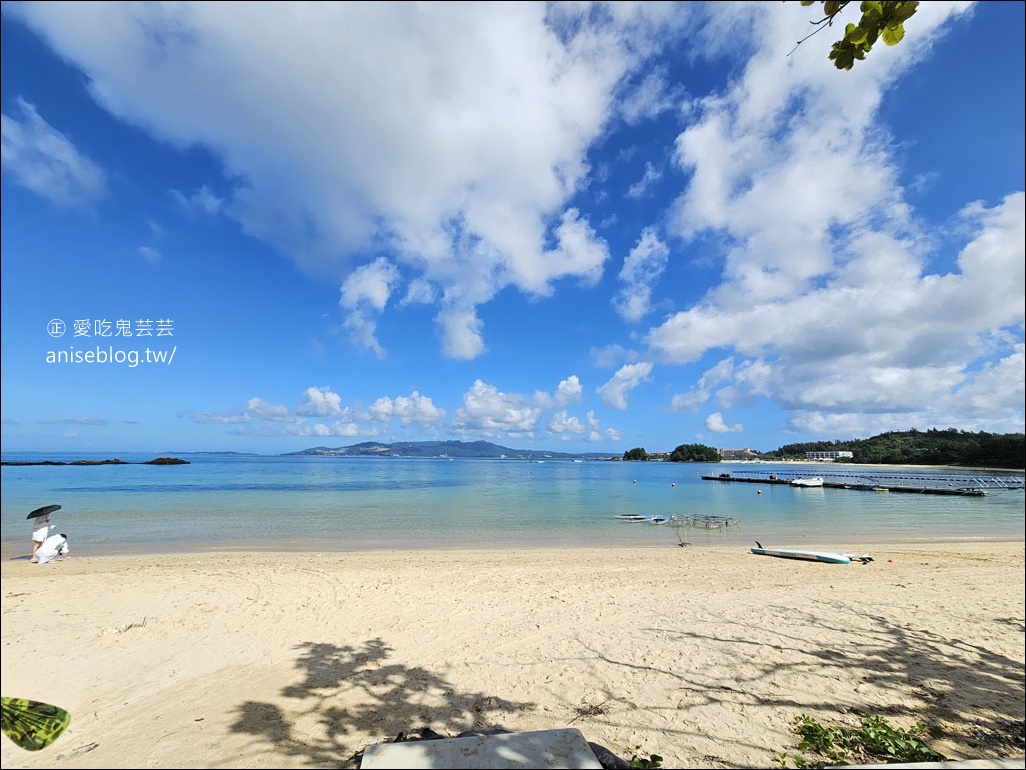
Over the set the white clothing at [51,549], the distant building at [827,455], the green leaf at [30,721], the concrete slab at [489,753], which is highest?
the distant building at [827,455]

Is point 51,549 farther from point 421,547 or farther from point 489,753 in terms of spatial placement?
point 489,753

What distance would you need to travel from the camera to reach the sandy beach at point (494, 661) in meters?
4.49

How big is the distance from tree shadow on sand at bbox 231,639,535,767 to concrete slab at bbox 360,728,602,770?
2633 millimetres

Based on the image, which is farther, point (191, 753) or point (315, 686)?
point (315, 686)

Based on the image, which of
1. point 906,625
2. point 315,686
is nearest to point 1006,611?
point 906,625

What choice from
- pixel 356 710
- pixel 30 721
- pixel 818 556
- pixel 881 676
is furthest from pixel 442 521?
pixel 30 721

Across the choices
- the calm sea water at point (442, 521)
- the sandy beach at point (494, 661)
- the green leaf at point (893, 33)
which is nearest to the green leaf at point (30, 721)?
the sandy beach at point (494, 661)

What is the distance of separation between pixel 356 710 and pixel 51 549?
13.0m

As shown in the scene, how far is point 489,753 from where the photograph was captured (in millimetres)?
2010

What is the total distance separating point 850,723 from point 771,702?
0.71m

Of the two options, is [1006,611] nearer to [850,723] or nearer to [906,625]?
[906,625]

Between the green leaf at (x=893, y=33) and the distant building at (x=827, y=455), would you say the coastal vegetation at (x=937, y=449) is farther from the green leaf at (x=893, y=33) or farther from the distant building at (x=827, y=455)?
the green leaf at (x=893, y=33)

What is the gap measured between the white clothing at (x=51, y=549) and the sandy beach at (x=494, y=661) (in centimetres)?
83

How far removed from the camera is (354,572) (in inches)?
475
